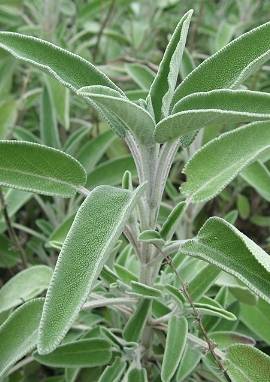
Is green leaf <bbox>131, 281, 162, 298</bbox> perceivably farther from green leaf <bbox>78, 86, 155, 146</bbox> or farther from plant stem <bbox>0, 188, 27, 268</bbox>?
plant stem <bbox>0, 188, 27, 268</bbox>

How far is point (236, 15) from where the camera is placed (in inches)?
89.1

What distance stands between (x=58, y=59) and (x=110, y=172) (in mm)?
533

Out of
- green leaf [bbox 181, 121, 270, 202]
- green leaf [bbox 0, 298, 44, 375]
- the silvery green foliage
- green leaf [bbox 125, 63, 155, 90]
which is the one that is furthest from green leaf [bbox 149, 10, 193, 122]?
green leaf [bbox 125, 63, 155, 90]

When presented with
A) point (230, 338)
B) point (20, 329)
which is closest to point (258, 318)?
point (230, 338)

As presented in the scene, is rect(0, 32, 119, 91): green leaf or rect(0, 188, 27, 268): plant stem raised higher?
rect(0, 32, 119, 91): green leaf

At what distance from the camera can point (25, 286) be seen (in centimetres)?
111

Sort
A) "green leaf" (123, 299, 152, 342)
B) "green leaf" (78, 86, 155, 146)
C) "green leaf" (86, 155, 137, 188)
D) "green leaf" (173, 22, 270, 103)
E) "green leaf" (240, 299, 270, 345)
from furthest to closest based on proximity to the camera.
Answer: "green leaf" (86, 155, 137, 188) → "green leaf" (240, 299, 270, 345) → "green leaf" (123, 299, 152, 342) → "green leaf" (173, 22, 270, 103) → "green leaf" (78, 86, 155, 146)

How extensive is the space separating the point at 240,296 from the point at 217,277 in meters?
0.10

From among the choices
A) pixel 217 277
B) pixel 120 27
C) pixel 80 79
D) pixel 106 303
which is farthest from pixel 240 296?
pixel 120 27

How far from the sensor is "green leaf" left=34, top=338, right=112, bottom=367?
3.38 feet

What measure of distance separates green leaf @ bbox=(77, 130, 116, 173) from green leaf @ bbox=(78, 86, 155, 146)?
1.92ft

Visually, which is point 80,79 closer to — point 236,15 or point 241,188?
A: point 241,188

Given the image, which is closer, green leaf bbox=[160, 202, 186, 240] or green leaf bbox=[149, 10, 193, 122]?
green leaf bbox=[149, 10, 193, 122]

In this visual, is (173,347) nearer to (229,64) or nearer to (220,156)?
(220,156)
